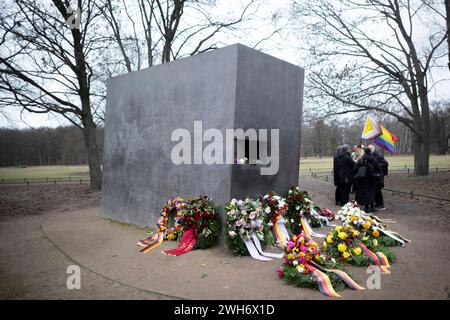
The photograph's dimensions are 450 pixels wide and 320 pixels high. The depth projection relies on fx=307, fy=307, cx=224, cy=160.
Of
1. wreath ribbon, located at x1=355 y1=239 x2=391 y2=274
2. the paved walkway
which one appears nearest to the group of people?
the paved walkway

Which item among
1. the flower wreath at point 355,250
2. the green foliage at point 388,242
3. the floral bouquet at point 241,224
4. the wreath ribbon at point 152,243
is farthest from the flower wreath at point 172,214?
the green foliage at point 388,242

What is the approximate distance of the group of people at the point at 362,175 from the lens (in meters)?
8.85

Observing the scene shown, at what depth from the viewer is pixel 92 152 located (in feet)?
54.0

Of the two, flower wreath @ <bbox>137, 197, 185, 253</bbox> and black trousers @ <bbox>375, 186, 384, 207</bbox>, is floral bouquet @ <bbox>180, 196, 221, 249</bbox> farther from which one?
black trousers @ <bbox>375, 186, 384, 207</bbox>

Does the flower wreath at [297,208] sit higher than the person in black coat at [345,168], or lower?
lower

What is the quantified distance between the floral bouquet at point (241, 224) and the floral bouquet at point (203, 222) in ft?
1.08

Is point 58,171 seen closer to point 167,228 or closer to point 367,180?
point 167,228

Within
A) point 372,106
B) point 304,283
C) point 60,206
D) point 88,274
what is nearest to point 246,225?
point 304,283

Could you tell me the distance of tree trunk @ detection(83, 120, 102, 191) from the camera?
1621 centimetres

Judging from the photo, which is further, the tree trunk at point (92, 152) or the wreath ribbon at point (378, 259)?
the tree trunk at point (92, 152)

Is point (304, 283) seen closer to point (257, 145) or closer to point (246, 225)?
point (246, 225)

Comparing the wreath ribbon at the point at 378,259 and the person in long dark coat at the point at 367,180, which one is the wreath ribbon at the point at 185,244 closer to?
the wreath ribbon at the point at 378,259

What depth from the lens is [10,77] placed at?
45.8ft

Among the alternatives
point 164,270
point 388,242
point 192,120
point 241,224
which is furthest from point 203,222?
point 388,242
